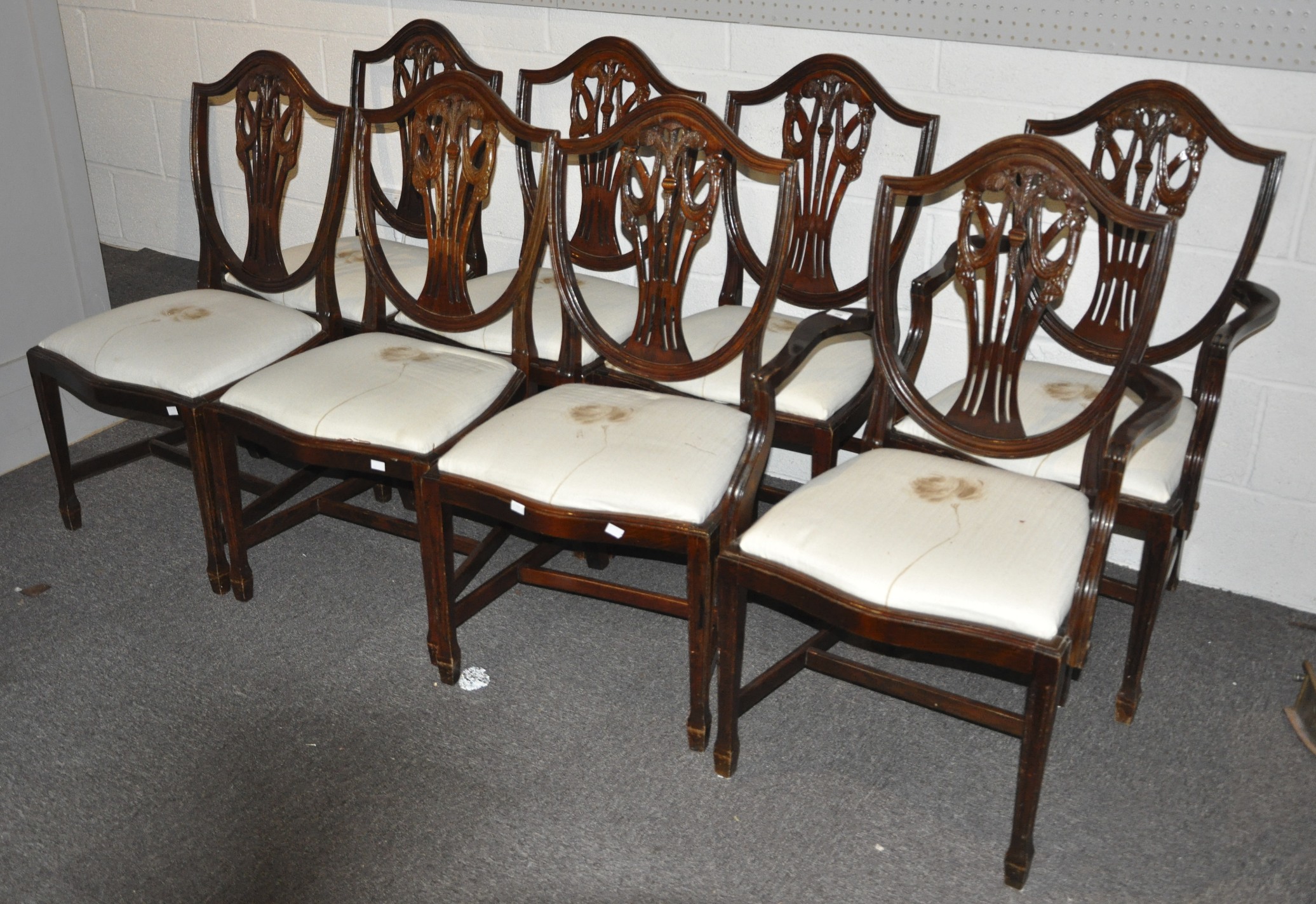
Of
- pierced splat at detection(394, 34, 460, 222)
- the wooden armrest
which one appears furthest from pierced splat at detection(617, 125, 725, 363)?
pierced splat at detection(394, 34, 460, 222)

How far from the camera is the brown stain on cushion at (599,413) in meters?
2.12

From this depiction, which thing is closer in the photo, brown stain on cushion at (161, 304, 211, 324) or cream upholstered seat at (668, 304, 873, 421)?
cream upholstered seat at (668, 304, 873, 421)

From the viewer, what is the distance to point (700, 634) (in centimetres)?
196

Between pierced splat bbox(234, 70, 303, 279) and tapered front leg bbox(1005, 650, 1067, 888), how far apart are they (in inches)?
72.2

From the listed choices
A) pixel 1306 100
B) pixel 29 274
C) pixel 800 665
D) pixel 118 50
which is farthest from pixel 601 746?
pixel 118 50

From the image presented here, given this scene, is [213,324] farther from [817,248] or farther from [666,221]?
[817,248]

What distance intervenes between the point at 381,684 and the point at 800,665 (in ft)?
2.53

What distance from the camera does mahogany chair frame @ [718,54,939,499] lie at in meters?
2.46

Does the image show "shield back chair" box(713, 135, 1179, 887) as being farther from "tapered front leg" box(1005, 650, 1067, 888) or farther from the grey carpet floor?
the grey carpet floor

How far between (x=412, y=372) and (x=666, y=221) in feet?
1.96

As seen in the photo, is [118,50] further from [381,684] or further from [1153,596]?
[1153,596]

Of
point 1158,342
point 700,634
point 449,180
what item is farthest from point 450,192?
point 1158,342

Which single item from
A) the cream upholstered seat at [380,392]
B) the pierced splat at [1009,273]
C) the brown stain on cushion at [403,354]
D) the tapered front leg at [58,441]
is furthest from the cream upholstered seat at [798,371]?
the tapered front leg at [58,441]

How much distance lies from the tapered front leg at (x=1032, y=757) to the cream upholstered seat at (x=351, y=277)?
1629mm
